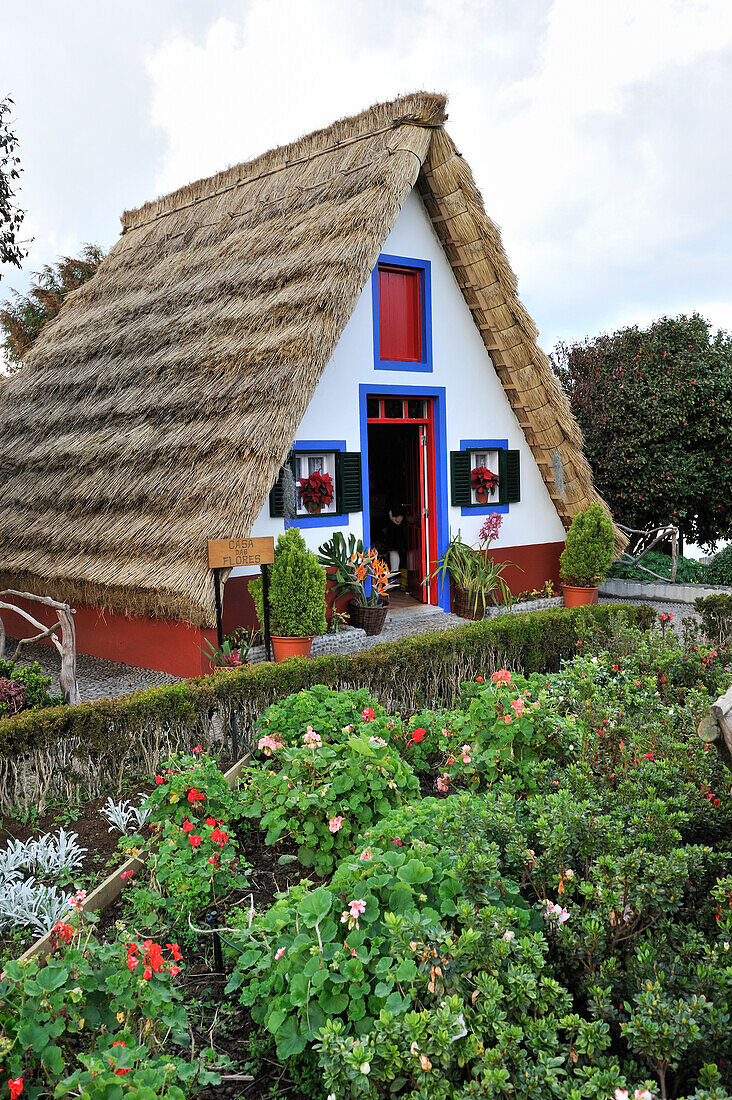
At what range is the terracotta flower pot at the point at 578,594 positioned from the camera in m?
11.8

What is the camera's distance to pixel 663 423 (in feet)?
49.0

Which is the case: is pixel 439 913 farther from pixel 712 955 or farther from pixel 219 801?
pixel 219 801

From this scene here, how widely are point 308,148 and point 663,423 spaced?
25.2 feet

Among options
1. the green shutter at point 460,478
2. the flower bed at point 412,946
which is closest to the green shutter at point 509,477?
the green shutter at point 460,478

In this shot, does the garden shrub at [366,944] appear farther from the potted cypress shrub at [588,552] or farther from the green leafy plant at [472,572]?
the potted cypress shrub at [588,552]

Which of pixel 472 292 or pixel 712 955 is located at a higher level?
pixel 472 292

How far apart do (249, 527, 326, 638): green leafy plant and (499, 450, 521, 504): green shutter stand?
14.0 feet

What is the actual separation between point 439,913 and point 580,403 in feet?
46.8

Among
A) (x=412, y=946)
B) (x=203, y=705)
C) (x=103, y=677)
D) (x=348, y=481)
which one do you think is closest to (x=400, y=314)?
(x=348, y=481)

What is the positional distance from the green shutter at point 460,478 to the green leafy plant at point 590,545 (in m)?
1.58

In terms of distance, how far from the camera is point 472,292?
37.0ft

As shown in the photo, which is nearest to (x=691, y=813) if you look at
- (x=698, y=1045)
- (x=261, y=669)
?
(x=698, y=1045)

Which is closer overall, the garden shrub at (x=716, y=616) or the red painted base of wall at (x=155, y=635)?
the red painted base of wall at (x=155, y=635)

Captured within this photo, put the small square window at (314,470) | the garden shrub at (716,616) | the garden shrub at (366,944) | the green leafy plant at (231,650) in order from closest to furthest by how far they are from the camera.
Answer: the garden shrub at (366,944) → the green leafy plant at (231,650) → the garden shrub at (716,616) → the small square window at (314,470)
